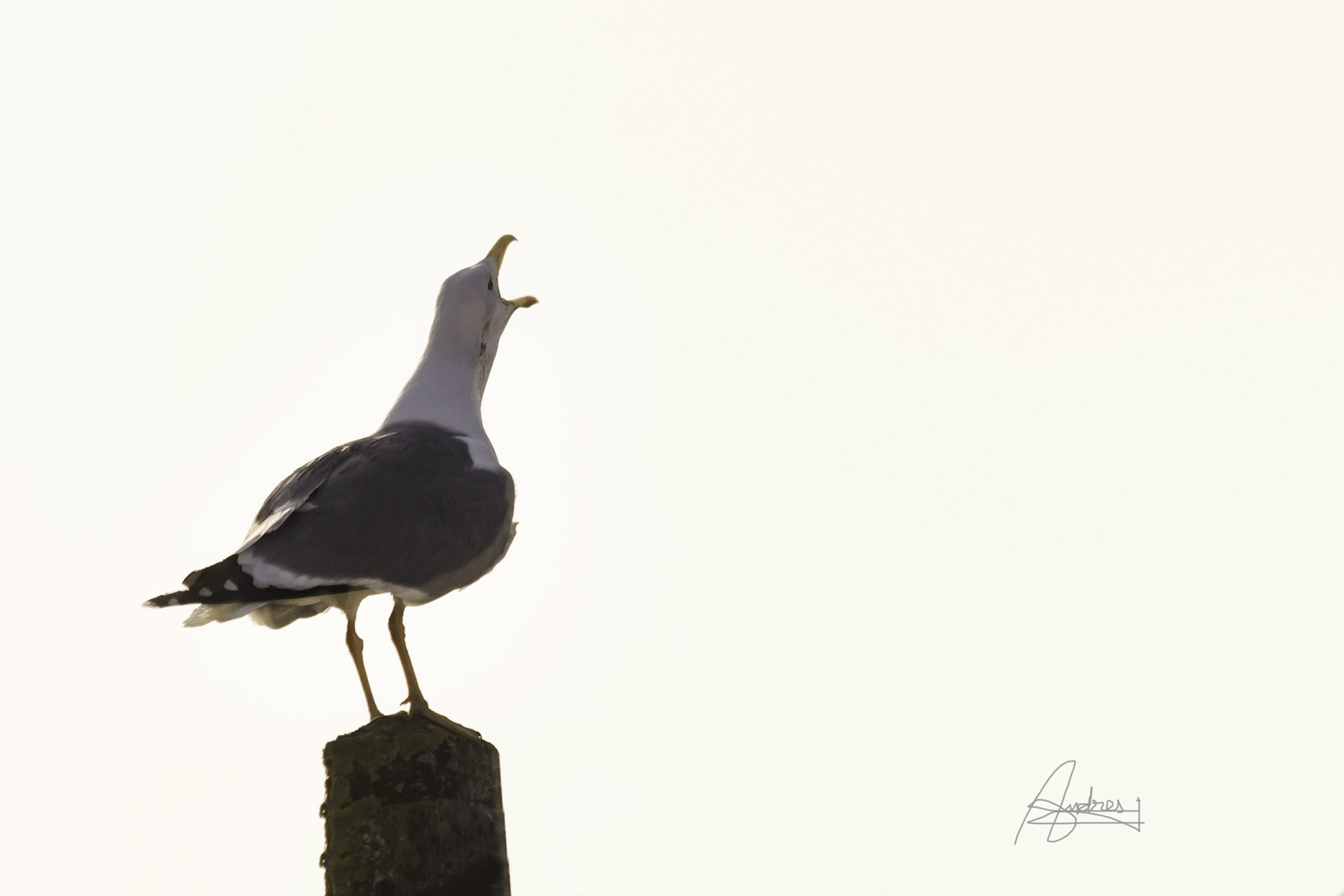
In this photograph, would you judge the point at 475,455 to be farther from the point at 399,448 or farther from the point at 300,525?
the point at 300,525

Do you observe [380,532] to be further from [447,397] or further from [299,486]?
[447,397]

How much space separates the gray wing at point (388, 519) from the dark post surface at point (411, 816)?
153cm

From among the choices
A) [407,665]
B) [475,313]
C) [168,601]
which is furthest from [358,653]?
[475,313]

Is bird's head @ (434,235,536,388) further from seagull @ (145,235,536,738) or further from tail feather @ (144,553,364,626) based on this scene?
tail feather @ (144,553,364,626)

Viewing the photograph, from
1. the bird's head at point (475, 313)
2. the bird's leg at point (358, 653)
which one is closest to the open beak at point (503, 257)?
the bird's head at point (475, 313)

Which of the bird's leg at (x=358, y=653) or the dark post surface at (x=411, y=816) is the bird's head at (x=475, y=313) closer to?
the bird's leg at (x=358, y=653)

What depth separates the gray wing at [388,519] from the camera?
6.89 metres

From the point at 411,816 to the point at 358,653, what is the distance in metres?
2.48

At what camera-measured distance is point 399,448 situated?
24.9 ft

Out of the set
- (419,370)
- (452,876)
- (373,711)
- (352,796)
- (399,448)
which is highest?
(419,370)

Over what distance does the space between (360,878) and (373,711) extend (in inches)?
91.0

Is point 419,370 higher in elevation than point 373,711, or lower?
higher

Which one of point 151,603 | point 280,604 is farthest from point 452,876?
point 280,604

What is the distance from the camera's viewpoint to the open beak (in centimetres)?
947
